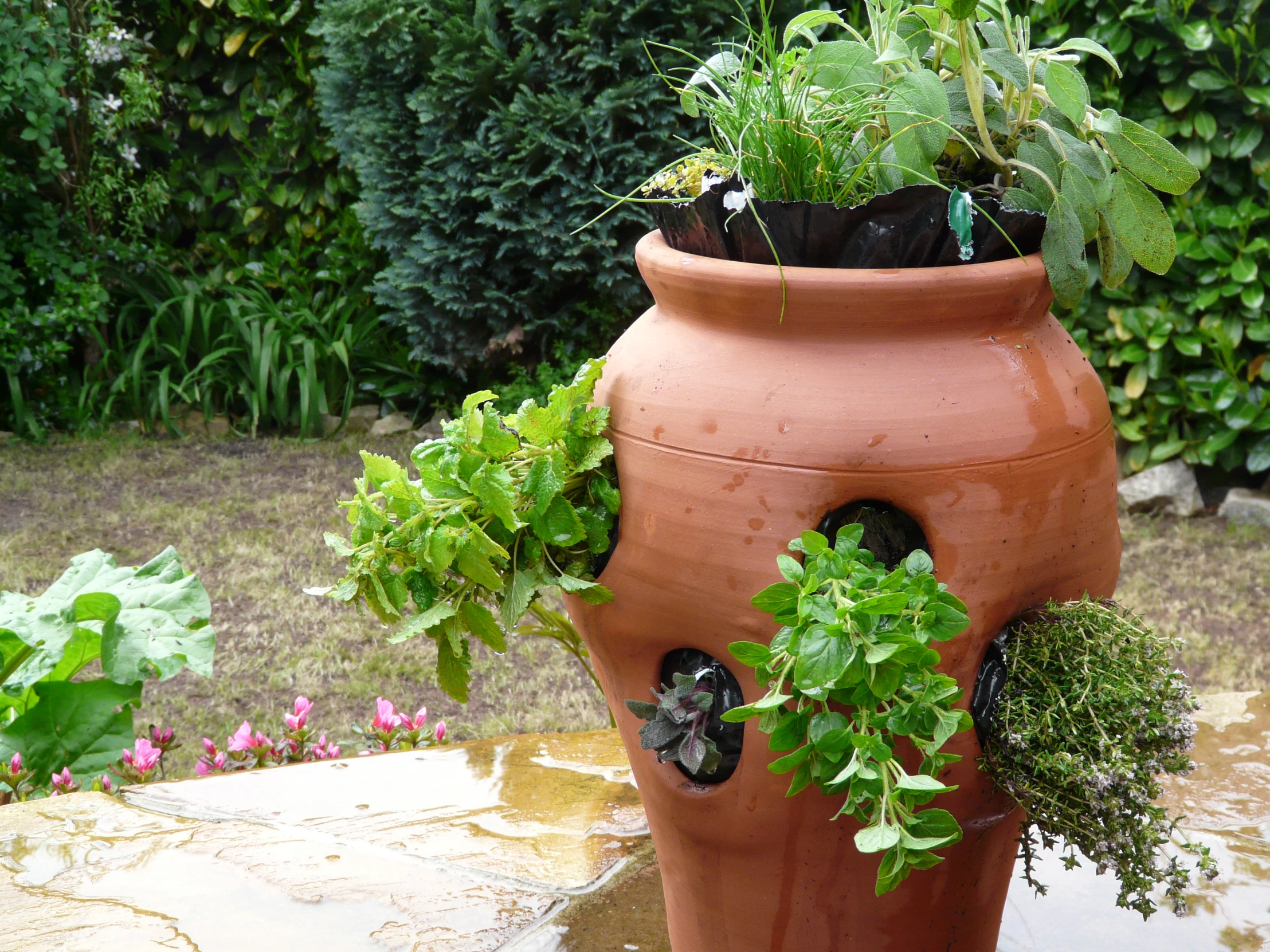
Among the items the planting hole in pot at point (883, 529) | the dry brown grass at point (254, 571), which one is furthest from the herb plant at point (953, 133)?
the dry brown grass at point (254, 571)

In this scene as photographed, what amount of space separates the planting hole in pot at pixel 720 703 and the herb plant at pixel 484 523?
144mm

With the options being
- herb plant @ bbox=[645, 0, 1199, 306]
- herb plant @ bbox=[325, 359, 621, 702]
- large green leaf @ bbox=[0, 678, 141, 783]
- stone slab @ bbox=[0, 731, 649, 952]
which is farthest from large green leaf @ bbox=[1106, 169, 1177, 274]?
large green leaf @ bbox=[0, 678, 141, 783]

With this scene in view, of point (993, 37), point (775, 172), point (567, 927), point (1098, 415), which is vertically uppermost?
point (993, 37)

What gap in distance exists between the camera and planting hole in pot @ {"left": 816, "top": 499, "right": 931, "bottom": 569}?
4.14ft

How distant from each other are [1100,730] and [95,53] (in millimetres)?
5325

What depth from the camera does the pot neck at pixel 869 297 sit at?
1.22 m

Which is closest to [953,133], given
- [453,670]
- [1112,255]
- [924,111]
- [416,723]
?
[924,111]

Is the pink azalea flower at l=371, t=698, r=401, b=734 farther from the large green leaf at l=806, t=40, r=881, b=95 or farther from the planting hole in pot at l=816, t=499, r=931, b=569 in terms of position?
the large green leaf at l=806, t=40, r=881, b=95

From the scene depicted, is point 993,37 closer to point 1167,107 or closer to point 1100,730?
Answer: point 1100,730

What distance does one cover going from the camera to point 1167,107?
3990 millimetres

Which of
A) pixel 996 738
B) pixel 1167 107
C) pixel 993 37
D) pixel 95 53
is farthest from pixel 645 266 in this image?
pixel 95 53

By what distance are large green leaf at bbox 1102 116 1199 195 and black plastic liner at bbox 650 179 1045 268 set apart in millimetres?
159

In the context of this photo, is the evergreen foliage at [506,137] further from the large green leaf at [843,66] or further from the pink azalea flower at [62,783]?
the large green leaf at [843,66]

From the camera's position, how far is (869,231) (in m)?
1.25
